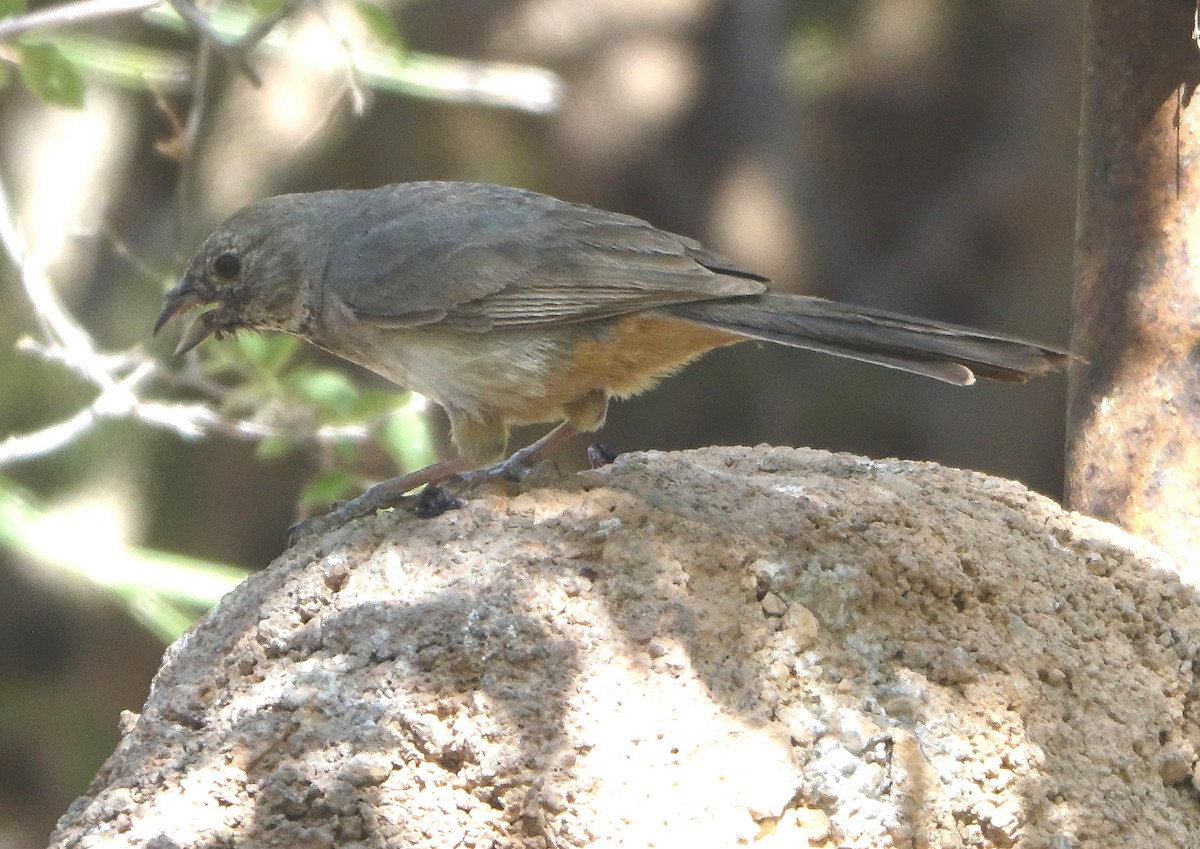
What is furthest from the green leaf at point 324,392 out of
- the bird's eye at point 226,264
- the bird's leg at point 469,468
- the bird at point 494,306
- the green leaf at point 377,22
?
the green leaf at point 377,22

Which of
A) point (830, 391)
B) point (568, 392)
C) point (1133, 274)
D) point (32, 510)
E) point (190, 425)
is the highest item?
point (1133, 274)

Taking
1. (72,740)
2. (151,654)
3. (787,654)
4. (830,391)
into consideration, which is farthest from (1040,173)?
(787,654)

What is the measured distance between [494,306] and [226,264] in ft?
2.88

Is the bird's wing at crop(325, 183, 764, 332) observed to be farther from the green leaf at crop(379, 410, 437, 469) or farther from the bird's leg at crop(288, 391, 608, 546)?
the green leaf at crop(379, 410, 437, 469)

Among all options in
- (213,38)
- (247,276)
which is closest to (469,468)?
(247,276)

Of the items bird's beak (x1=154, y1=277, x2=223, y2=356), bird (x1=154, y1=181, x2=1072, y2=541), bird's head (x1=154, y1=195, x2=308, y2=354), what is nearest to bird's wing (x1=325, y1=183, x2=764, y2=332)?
bird (x1=154, y1=181, x2=1072, y2=541)

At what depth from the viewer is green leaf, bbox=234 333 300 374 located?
5.00 metres

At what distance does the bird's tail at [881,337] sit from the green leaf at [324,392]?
1.59 metres

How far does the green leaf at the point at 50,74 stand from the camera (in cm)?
436

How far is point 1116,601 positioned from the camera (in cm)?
345

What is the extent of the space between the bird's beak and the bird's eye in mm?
72

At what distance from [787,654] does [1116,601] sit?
887 mm

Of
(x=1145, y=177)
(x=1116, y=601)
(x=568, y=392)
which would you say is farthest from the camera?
(x=568, y=392)

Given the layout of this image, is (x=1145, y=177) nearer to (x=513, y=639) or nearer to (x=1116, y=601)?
(x=1116, y=601)
